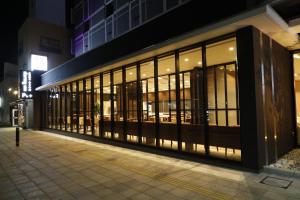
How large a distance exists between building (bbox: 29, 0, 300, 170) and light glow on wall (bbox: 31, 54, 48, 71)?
39.1ft

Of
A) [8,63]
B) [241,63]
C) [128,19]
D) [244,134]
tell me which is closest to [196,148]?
[244,134]

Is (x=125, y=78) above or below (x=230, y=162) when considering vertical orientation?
above

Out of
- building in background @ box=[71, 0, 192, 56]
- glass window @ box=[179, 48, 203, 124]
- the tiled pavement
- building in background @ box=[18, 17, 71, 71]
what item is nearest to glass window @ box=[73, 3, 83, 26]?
building in background @ box=[71, 0, 192, 56]

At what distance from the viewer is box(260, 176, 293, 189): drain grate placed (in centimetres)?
484

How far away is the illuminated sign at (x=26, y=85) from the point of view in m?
20.3

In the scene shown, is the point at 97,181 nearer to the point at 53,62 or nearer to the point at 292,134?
the point at 292,134

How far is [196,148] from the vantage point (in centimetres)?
763

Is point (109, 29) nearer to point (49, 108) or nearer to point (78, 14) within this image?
point (78, 14)

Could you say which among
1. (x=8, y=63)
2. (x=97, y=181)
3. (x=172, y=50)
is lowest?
Result: (x=97, y=181)

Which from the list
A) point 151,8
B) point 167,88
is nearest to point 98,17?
point 151,8

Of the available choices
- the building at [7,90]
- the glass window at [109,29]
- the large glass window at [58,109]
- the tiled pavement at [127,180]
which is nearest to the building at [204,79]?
the tiled pavement at [127,180]

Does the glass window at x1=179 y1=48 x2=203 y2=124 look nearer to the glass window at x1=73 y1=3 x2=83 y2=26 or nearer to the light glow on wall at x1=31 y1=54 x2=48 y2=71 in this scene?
the glass window at x1=73 y1=3 x2=83 y2=26

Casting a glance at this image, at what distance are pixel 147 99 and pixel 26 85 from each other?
15577mm

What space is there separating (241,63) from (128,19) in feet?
26.5
